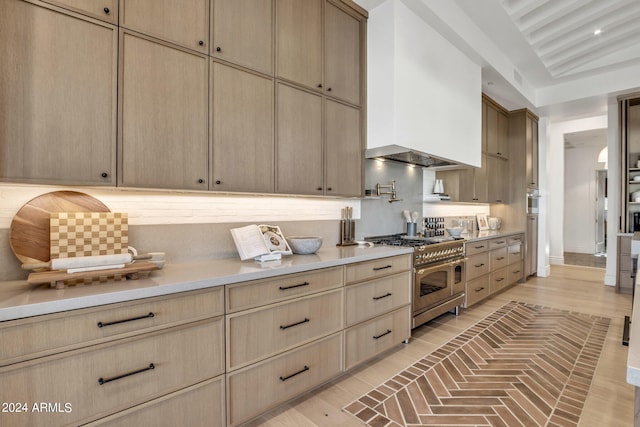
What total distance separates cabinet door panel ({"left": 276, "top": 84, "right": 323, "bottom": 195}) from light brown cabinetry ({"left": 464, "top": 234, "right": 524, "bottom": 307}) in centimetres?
234

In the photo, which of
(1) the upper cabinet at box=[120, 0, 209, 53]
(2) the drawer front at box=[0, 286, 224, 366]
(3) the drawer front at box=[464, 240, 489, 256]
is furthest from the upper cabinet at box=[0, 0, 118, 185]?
(3) the drawer front at box=[464, 240, 489, 256]

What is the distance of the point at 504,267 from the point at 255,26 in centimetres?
472

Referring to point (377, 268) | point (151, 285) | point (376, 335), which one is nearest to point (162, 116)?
point (151, 285)

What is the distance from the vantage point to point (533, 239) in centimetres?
592

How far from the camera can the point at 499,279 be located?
15.4 ft

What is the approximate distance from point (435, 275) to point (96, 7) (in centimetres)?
335

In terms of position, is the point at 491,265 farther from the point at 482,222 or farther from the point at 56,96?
the point at 56,96

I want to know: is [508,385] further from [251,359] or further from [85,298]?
[85,298]

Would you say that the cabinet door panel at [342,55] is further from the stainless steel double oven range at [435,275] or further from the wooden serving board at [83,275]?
the wooden serving board at [83,275]

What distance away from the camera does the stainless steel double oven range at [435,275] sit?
3.04 meters

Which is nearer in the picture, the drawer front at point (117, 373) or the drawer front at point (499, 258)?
the drawer front at point (117, 373)

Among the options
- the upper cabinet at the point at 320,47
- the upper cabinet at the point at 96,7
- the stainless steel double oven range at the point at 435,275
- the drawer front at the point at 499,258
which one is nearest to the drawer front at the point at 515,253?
the drawer front at the point at 499,258

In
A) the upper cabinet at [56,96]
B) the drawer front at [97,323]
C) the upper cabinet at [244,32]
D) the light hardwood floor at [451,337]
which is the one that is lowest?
the light hardwood floor at [451,337]

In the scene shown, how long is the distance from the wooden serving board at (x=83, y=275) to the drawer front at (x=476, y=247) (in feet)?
11.4
